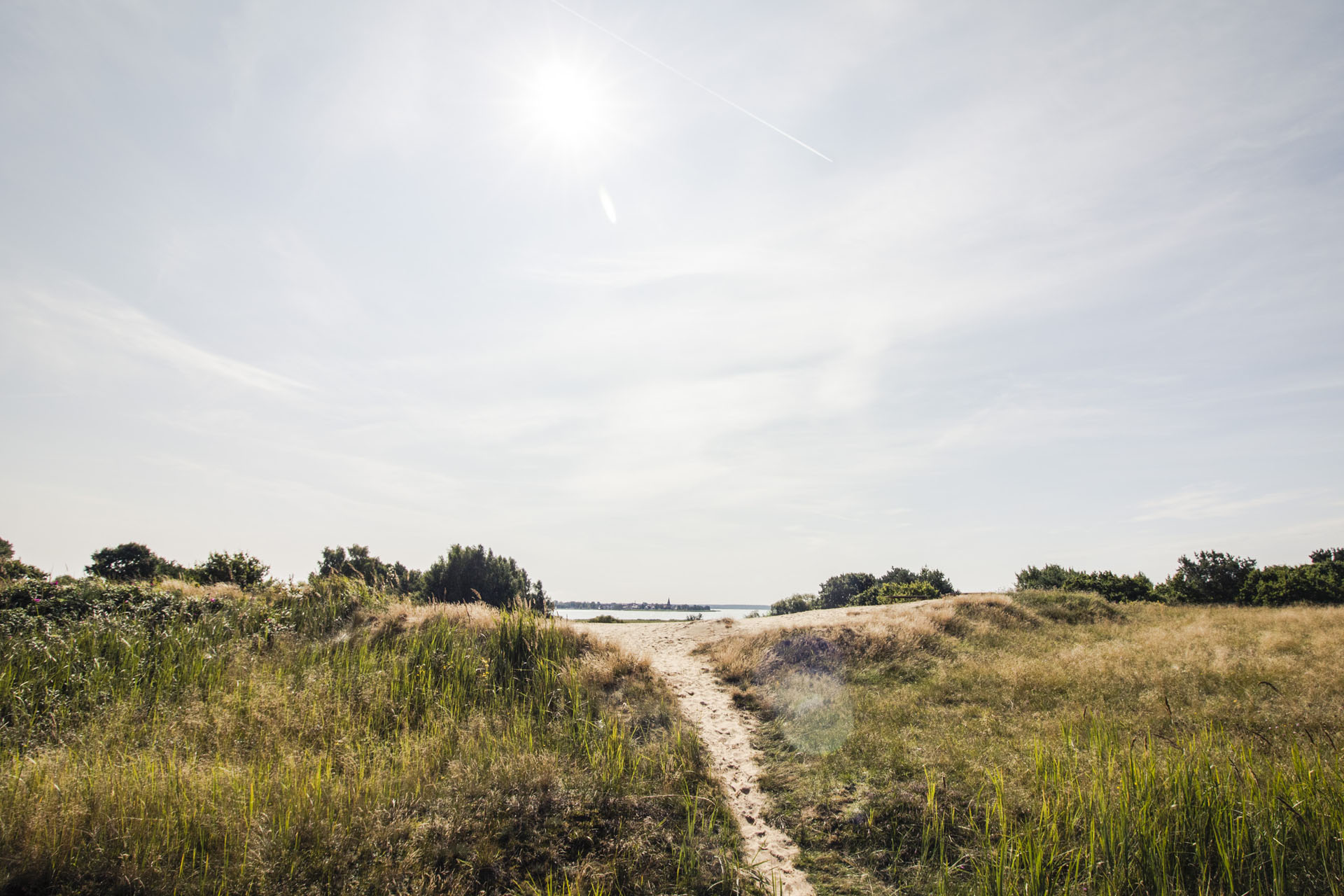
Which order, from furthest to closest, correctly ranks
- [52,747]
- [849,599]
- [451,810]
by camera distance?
[849,599] < [52,747] < [451,810]

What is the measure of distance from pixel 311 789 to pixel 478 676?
4683 millimetres

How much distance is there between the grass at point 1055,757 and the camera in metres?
5.18

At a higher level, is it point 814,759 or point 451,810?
point 451,810

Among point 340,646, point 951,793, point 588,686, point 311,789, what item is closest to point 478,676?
point 588,686

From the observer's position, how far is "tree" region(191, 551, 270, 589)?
17.7 metres

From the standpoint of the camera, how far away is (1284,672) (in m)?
11.4

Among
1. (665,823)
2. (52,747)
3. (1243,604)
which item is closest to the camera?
(665,823)

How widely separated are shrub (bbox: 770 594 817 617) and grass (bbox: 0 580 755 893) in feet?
84.0

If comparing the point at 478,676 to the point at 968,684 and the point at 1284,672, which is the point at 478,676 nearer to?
the point at 968,684

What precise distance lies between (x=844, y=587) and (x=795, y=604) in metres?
7.23

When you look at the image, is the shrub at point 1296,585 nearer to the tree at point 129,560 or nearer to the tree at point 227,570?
the tree at point 227,570

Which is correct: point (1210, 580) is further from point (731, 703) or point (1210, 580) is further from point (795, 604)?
point (731, 703)

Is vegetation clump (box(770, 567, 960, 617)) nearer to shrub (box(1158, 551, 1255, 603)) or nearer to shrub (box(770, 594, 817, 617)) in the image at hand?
shrub (box(770, 594, 817, 617))

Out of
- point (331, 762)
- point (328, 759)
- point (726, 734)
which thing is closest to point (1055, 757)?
point (726, 734)
